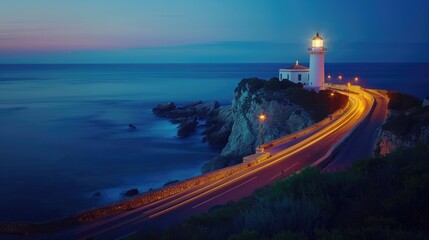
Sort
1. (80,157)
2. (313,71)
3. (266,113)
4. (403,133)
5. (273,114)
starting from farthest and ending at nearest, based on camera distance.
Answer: (313,71)
(80,157)
(266,113)
(273,114)
(403,133)

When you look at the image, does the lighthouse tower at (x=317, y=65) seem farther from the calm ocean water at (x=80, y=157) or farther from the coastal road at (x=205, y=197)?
the coastal road at (x=205, y=197)

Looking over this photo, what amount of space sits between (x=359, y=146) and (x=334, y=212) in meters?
17.2

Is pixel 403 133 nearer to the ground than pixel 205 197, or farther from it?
farther from it

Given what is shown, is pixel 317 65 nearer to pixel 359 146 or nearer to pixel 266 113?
pixel 266 113

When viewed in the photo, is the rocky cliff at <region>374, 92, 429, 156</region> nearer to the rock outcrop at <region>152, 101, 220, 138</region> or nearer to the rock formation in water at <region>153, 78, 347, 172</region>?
the rock formation in water at <region>153, 78, 347, 172</region>

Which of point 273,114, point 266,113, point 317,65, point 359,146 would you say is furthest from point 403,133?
point 317,65

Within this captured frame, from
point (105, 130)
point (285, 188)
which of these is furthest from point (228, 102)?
point (285, 188)

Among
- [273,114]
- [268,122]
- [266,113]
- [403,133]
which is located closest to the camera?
[403,133]

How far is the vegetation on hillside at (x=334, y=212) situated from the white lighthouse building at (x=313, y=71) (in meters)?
45.2

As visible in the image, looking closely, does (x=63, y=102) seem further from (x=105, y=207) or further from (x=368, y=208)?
(x=368, y=208)

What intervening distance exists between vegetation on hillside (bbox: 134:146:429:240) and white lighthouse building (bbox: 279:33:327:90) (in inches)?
1779

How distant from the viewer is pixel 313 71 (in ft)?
181

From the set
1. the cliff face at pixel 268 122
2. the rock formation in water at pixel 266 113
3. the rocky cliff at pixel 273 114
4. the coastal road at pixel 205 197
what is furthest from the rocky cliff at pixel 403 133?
the cliff face at pixel 268 122

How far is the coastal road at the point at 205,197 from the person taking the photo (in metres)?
13.8
